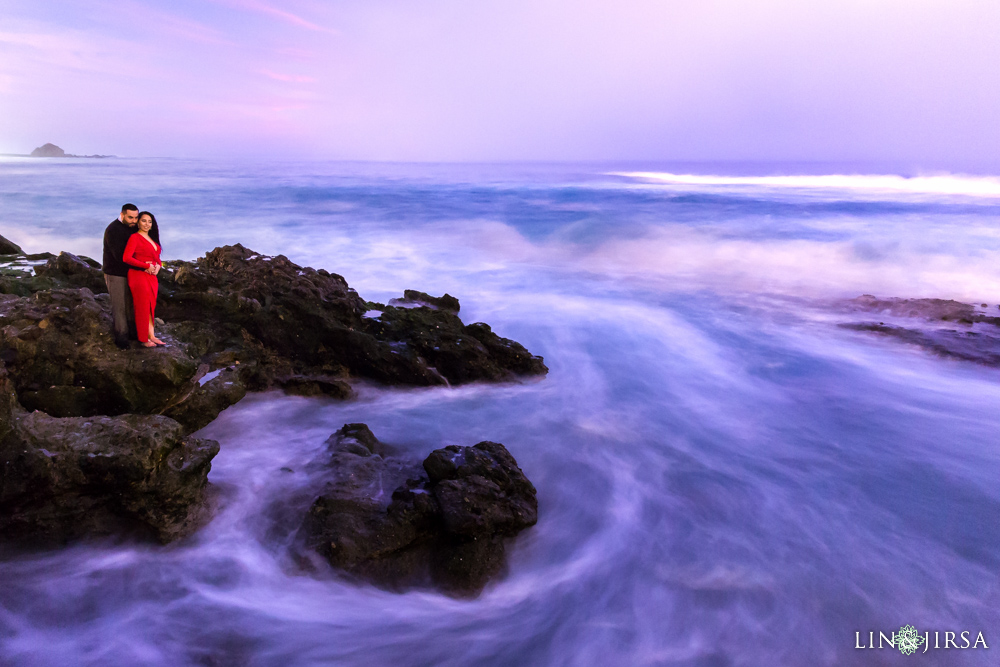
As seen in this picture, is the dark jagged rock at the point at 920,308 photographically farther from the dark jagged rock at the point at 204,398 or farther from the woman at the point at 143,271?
the woman at the point at 143,271

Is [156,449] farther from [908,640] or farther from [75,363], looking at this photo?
[908,640]

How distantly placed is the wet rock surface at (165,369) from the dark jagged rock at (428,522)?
3.0 inches

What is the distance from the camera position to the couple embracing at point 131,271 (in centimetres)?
473

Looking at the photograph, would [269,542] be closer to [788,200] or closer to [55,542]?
[55,542]

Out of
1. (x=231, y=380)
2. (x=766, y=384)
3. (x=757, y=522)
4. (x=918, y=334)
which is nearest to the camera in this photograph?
(x=757, y=522)

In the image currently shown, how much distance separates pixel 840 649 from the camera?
4105mm

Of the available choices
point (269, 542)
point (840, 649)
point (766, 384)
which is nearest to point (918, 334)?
point (766, 384)

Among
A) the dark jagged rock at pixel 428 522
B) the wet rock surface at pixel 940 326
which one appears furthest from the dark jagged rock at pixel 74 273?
the wet rock surface at pixel 940 326

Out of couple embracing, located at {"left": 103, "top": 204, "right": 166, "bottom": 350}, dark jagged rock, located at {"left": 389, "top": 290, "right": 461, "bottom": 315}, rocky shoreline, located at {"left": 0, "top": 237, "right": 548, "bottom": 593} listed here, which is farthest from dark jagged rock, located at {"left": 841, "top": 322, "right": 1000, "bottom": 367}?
couple embracing, located at {"left": 103, "top": 204, "right": 166, "bottom": 350}

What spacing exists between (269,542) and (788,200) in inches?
1392

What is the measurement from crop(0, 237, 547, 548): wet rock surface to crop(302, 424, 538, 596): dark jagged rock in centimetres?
8

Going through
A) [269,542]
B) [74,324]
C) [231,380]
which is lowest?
[269,542]

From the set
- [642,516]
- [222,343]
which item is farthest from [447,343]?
[642,516]

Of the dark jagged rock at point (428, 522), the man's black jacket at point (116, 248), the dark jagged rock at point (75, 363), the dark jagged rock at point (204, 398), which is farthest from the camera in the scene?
the dark jagged rock at point (204, 398)
